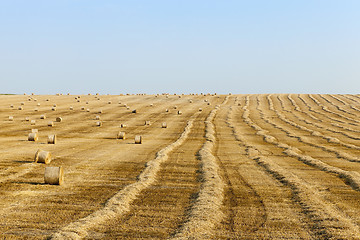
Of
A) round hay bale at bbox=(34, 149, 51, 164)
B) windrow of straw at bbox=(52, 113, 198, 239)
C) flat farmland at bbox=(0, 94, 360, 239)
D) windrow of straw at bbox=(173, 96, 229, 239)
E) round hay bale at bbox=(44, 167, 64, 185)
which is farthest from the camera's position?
round hay bale at bbox=(34, 149, 51, 164)

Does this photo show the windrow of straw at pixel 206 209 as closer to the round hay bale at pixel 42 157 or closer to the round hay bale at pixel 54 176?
the round hay bale at pixel 54 176

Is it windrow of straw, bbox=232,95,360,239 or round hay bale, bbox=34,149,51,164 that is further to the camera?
round hay bale, bbox=34,149,51,164

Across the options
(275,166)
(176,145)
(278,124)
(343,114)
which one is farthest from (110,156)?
(343,114)

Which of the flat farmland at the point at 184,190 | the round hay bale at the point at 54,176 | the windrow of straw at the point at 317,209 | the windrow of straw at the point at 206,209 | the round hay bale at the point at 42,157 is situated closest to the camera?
the windrow of straw at the point at 206,209

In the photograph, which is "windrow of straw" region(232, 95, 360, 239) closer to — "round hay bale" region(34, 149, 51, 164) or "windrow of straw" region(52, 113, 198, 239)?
"windrow of straw" region(52, 113, 198, 239)

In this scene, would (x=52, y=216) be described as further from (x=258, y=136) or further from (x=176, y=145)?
(x=258, y=136)

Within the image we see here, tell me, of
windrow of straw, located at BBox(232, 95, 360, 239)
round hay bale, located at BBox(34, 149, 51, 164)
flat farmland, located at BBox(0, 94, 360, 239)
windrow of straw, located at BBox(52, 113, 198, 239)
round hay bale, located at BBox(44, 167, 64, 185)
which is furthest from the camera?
A: round hay bale, located at BBox(34, 149, 51, 164)

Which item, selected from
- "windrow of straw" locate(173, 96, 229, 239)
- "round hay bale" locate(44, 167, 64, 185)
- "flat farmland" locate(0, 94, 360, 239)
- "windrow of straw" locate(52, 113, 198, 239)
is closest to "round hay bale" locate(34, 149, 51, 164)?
"flat farmland" locate(0, 94, 360, 239)

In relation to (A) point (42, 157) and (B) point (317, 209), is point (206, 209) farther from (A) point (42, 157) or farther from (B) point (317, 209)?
(A) point (42, 157)

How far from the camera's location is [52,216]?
961 centimetres

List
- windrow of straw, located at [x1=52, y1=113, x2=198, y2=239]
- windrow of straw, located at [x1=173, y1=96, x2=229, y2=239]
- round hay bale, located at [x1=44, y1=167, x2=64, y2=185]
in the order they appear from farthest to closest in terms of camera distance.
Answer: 1. round hay bale, located at [x1=44, y1=167, x2=64, y2=185]
2. windrow of straw, located at [x1=173, y1=96, x2=229, y2=239]
3. windrow of straw, located at [x1=52, y1=113, x2=198, y2=239]

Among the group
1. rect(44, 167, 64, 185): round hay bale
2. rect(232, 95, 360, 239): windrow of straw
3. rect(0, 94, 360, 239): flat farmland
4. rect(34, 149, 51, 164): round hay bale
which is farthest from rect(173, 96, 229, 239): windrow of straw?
rect(34, 149, 51, 164): round hay bale

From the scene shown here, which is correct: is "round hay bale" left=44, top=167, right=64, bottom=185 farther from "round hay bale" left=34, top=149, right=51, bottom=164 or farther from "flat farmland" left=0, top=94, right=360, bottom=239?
"round hay bale" left=34, top=149, right=51, bottom=164

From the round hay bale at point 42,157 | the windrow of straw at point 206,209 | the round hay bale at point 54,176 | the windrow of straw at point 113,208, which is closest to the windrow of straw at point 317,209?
the windrow of straw at point 206,209
